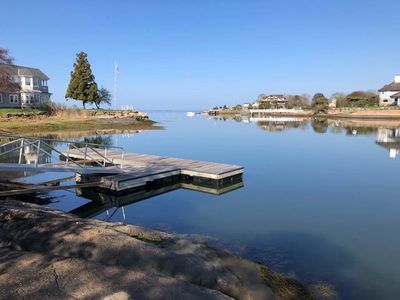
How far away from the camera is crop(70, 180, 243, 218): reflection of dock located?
12430 millimetres

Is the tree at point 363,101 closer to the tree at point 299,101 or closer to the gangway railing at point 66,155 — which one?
the tree at point 299,101

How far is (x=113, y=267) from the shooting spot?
16.6ft

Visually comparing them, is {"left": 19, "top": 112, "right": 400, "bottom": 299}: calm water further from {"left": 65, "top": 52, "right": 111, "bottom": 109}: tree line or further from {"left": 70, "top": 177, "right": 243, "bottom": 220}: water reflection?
{"left": 65, "top": 52, "right": 111, "bottom": 109}: tree line

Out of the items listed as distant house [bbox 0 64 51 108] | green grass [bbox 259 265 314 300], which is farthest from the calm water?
distant house [bbox 0 64 51 108]

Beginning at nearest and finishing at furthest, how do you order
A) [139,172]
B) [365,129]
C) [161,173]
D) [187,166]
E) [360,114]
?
1. [139,172]
2. [161,173]
3. [187,166]
4. [365,129]
5. [360,114]

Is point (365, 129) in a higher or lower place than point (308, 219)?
higher

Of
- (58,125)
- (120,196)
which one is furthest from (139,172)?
(58,125)

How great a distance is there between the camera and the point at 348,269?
310 inches

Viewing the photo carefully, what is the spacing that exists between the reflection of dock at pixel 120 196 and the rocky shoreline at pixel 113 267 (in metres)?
4.93

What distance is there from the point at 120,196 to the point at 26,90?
160ft

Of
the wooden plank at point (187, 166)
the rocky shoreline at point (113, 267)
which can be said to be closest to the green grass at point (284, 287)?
the rocky shoreline at point (113, 267)

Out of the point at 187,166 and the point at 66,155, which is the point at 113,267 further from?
the point at 66,155

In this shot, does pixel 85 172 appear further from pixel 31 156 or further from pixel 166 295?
pixel 166 295

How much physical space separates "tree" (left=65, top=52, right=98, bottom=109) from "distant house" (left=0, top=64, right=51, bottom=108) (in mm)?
4421
